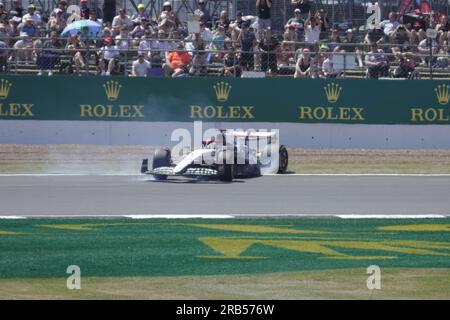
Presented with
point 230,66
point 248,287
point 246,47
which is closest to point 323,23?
point 246,47

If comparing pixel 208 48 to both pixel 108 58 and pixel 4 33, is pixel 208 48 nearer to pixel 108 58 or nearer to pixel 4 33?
pixel 108 58

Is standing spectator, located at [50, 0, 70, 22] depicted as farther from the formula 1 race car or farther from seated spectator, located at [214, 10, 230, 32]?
the formula 1 race car

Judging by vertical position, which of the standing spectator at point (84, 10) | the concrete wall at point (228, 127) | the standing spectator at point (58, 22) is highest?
the standing spectator at point (84, 10)

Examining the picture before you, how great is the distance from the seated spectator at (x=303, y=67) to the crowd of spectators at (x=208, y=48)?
0.02 m

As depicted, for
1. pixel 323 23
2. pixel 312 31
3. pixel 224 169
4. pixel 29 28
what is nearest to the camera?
pixel 224 169

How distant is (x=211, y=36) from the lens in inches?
1081

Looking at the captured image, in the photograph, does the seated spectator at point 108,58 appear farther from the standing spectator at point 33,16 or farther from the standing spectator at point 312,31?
Result: the standing spectator at point 312,31

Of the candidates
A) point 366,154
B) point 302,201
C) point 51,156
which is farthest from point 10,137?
point 302,201

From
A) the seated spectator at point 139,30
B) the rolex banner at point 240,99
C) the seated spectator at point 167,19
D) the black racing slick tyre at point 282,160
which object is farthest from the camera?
the seated spectator at point 167,19

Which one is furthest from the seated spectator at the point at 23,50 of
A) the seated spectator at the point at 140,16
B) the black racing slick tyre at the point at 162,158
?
the black racing slick tyre at the point at 162,158

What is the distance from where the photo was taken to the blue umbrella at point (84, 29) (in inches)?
1036

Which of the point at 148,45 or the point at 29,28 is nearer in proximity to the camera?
the point at 148,45

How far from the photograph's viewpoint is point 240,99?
2533 cm

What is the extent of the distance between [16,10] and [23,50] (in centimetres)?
343
